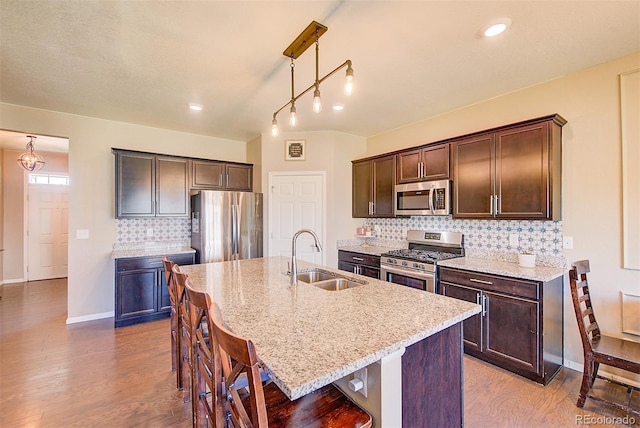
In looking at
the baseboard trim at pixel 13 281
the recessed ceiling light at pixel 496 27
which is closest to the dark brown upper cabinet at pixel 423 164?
the recessed ceiling light at pixel 496 27

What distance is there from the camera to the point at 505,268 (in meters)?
2.63

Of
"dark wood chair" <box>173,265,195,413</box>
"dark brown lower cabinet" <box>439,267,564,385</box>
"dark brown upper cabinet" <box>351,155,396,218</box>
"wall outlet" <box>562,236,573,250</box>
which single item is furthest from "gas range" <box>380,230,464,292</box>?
"dark wood chair" <box>173,265,195,413</box>

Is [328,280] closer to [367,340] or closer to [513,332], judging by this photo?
[367,340]

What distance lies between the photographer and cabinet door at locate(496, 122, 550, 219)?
251cm

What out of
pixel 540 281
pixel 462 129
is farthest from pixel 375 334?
pixel 462 129

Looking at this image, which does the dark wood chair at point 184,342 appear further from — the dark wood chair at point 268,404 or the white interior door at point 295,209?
the white interior door at point 295,209

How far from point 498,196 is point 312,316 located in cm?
239

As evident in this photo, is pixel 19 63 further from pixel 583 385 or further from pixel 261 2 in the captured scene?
pixel 583 385

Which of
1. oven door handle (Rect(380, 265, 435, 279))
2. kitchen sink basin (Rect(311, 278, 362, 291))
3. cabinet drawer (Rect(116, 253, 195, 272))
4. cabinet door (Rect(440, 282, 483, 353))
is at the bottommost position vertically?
cabinet door (Rect(440, 282, 483, 353))

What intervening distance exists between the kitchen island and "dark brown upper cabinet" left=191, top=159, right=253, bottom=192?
2716 mm

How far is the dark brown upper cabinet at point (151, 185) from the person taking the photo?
150 inches

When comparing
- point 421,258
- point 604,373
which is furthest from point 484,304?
point 604,373

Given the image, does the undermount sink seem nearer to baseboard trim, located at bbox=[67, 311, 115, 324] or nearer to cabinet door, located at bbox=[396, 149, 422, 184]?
cabinet door, located at bbox=[396, 149, 422, 184]

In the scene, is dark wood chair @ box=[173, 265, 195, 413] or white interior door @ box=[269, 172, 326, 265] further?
white interior door @ box=[269, 172, 326, 265]
